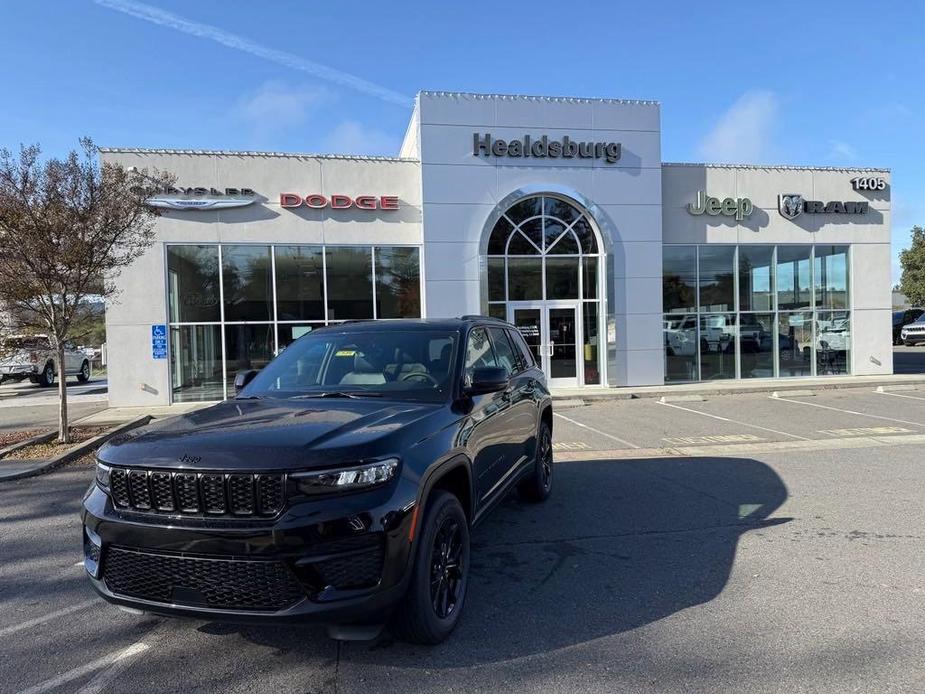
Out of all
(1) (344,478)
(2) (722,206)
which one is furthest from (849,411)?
(1) (344,478)

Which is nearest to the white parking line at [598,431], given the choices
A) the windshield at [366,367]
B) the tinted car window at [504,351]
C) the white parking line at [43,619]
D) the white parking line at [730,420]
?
the white parking line at [730,420]

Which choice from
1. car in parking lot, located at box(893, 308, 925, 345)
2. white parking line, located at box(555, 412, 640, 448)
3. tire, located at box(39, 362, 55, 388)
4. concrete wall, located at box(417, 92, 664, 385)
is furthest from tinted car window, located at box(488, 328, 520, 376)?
car in parking lot, located at box(893, 308, 925, 345)

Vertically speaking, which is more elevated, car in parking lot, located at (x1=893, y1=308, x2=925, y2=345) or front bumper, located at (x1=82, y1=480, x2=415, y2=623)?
car in parking lot, located at (x1=893, y1=308, x2=925, y2=345)

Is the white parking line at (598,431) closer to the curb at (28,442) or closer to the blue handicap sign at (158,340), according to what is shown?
the curb at (28,442)

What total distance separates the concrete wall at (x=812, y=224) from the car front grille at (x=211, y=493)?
56.1 ft

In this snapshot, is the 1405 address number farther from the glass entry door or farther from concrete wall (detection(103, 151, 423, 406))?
concrete wall (detection(103, 151, 423, 406))

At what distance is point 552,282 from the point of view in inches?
690

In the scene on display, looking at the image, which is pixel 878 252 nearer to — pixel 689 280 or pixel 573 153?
pixel 689 280

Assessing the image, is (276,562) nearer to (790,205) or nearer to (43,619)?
(43,619)

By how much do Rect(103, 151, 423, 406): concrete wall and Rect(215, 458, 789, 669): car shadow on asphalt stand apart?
10850 mm

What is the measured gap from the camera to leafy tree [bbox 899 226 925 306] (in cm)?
4694

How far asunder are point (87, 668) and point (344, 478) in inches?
69.5

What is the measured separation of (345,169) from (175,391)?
7.10 meters

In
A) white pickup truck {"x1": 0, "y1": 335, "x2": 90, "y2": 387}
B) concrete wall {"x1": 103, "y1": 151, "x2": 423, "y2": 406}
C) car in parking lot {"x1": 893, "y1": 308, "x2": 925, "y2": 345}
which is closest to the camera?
white pickup truck {"x1": 0, "y1": 335, "x2": 90, "y2": 387}
